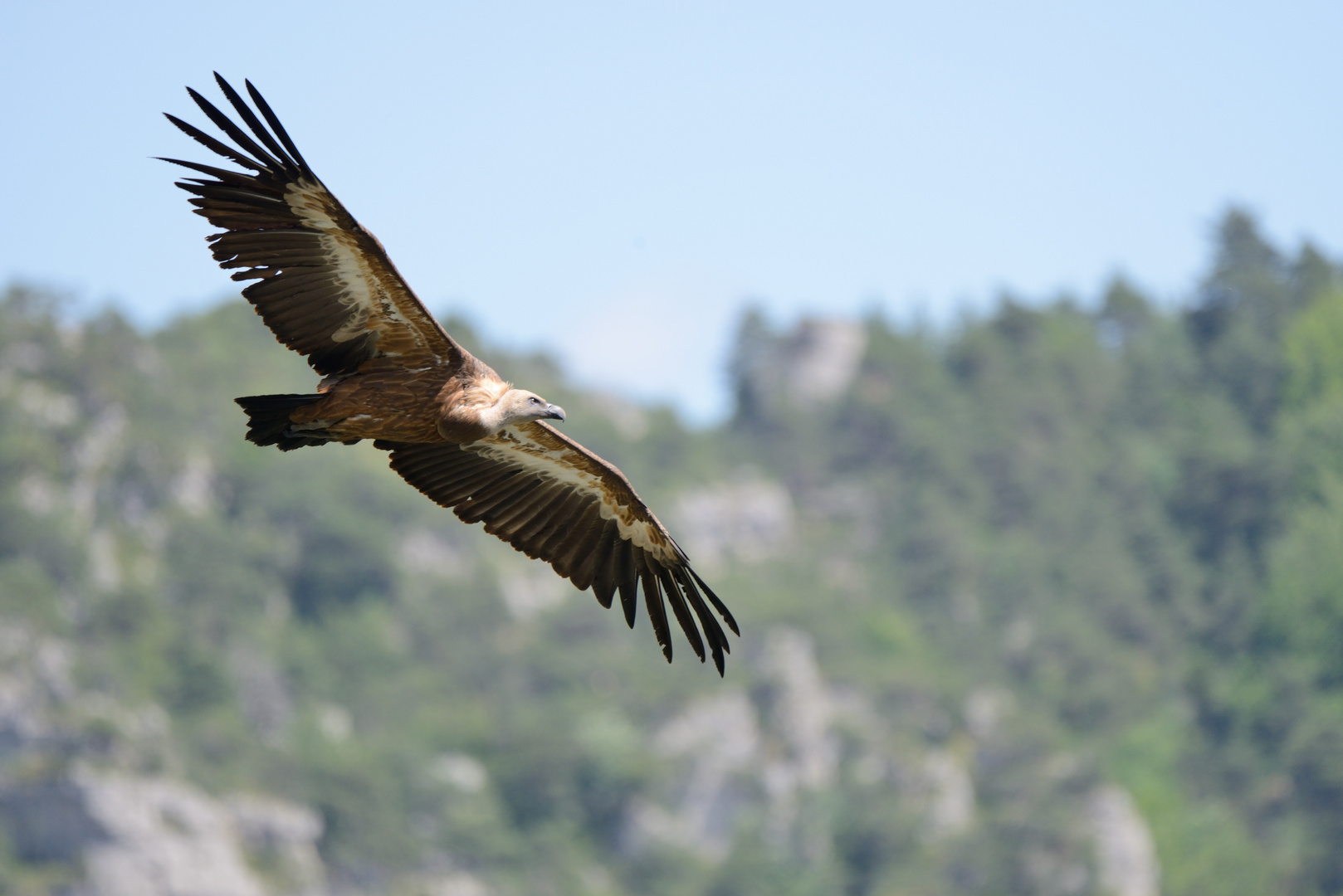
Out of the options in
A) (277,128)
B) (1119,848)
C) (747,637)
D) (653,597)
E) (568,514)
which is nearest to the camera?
(277,128)

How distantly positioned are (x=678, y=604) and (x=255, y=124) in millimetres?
5008

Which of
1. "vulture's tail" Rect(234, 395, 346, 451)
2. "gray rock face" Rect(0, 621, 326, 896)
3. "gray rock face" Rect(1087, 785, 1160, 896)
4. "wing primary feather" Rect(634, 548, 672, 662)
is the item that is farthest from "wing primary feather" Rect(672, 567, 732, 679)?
"gray rock face" Rect(1087, 785, 1160, 896)

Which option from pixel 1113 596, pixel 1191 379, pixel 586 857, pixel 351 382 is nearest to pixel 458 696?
pixel 586 857

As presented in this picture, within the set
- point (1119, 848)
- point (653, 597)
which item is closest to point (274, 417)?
point (653, 597)

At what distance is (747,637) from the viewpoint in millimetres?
99625

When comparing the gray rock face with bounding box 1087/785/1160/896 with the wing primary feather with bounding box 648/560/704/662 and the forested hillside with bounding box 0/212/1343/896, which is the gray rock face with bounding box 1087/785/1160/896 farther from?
the wing primary feather with bounding box 648/560/704/662

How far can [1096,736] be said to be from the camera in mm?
104562

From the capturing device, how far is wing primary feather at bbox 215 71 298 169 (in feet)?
39.2

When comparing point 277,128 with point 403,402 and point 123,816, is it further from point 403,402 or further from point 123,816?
point 123,816

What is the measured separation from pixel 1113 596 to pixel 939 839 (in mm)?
30953

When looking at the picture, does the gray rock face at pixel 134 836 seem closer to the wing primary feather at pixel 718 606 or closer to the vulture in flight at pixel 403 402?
the vulture in flight at pixel 403 402

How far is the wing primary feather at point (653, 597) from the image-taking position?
14508 mm

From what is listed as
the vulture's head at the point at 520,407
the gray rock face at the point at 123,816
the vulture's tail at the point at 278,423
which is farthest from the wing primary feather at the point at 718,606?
the gray rock face at the point at 123,816

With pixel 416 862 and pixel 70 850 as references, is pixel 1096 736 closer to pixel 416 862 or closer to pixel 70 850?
pixel 416 862
